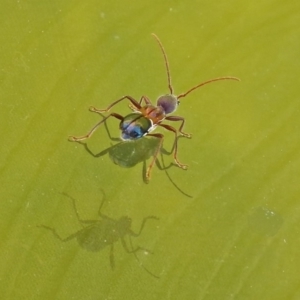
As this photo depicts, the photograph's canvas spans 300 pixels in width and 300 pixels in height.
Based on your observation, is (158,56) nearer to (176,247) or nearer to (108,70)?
(108,70)

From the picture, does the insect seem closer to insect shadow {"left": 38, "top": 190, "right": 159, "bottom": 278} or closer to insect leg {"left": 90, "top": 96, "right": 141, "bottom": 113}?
insect leg {"left": 90, "top": 96, "right": 141, "bottom": 113}

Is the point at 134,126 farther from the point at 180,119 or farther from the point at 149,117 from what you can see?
the point at 180,119

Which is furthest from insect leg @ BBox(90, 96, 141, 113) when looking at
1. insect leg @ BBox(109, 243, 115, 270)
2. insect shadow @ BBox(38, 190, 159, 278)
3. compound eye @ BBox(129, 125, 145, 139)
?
insect leg @ BBox(109, 243, 115, 270)

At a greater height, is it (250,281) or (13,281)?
(250,281)

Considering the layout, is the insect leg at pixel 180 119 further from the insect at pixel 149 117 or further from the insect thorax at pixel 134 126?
the insect thorax at pixel 134 126

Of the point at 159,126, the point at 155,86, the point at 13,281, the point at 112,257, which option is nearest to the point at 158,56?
the point at 155,86

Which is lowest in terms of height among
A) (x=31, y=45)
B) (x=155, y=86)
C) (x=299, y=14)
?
(x=31, y=45)
